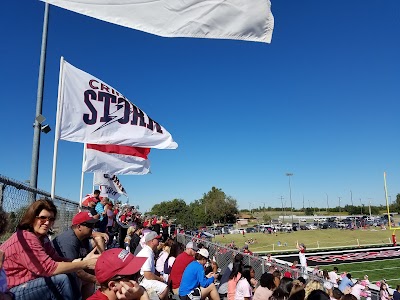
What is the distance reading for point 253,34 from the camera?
4.14 m

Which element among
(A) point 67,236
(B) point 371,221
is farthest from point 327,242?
(A) point 67,236

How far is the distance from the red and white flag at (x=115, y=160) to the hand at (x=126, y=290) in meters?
6.38

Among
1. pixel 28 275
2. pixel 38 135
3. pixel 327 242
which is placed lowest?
pixel 327 242

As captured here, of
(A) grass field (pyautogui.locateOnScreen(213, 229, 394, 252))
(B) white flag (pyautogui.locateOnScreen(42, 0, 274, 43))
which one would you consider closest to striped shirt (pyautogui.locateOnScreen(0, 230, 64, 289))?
(B) white flag (pyautogui.locateOnScreen(42, 0, 274, 43))

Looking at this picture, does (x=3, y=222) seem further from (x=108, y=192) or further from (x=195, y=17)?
(x=108, y=192)

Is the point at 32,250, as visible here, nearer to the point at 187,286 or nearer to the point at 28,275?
the point at 28,275

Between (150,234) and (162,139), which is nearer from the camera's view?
(150,234)

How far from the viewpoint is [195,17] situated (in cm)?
401

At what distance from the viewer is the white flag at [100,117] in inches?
261

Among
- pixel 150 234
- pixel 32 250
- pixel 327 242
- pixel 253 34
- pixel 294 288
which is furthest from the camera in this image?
pixel 327 242

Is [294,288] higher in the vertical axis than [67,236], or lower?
lower

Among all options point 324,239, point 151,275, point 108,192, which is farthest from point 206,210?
point 151,275

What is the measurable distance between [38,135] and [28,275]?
13.8 ft

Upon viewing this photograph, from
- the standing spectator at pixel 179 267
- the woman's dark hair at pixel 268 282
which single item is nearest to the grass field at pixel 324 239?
the standing spectator at pixel 179 267
